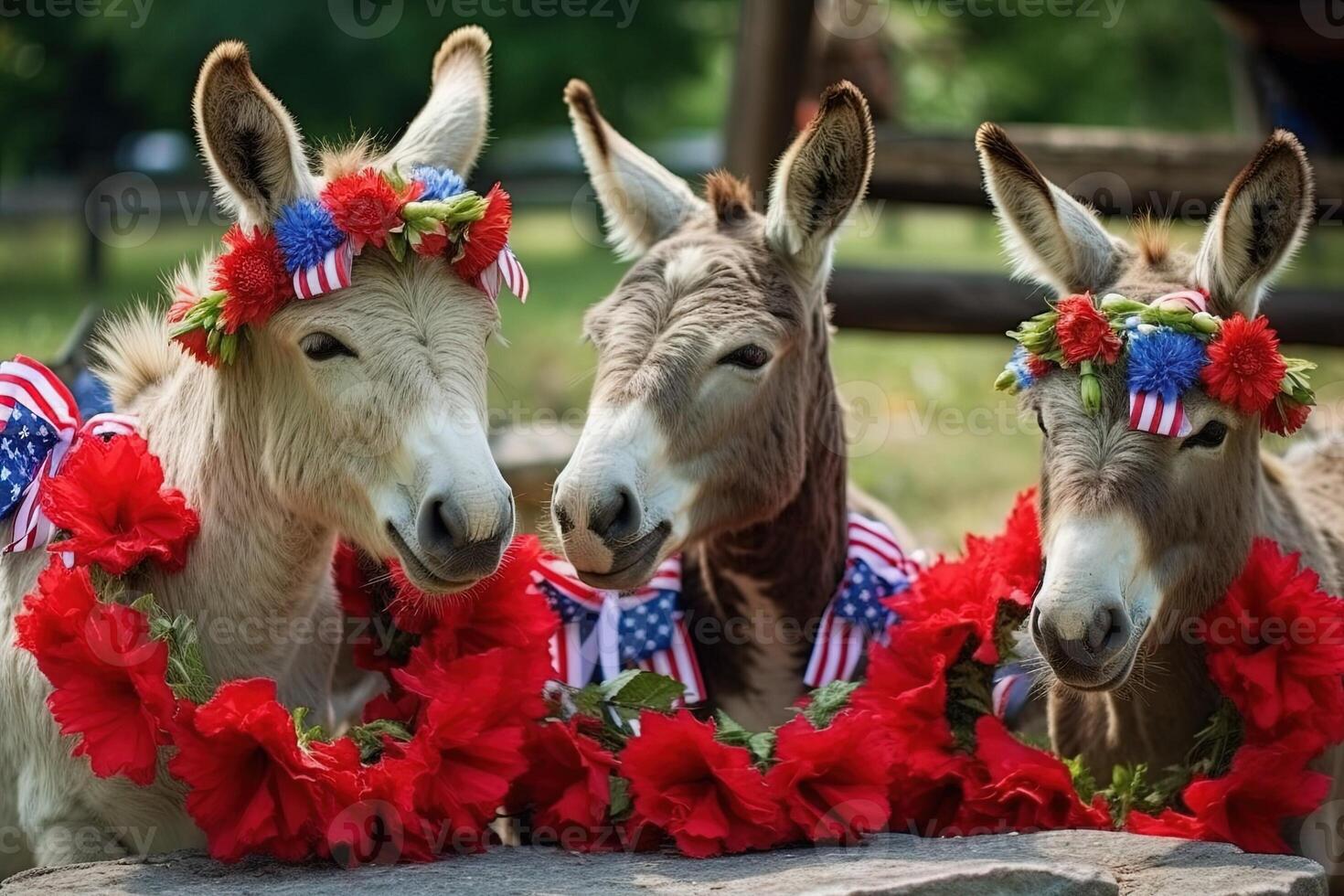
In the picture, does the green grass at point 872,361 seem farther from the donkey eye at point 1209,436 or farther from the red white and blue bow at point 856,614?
the donkey eye at point 1209,436

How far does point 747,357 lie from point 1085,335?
92 cm

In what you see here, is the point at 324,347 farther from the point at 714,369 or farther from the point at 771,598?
the point at 771,598

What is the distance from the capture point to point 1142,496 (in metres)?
3.50

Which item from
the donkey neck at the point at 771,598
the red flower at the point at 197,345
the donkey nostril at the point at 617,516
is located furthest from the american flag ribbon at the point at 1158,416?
the red flower at the point at 197,345

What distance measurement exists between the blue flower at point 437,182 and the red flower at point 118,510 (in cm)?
97

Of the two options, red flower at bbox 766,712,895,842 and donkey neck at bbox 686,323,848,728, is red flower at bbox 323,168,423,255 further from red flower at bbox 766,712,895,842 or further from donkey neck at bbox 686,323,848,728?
red flower at bbox 766,712,895,842

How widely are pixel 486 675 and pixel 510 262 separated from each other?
40.8 inches

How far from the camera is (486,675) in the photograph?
362 cm

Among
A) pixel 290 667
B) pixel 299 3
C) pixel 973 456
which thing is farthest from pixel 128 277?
pixel 290 667

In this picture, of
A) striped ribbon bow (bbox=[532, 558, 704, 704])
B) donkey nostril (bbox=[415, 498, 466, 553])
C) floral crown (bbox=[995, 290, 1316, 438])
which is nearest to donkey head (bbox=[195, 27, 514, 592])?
donkey nostril (bbox=[415, 498, 466, 553])

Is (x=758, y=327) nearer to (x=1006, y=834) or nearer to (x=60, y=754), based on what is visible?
(x=1006, y=834)

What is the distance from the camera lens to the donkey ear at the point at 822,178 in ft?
13.3

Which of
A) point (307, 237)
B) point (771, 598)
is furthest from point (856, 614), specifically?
point (307, 237)

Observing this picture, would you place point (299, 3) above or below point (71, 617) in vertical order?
above
